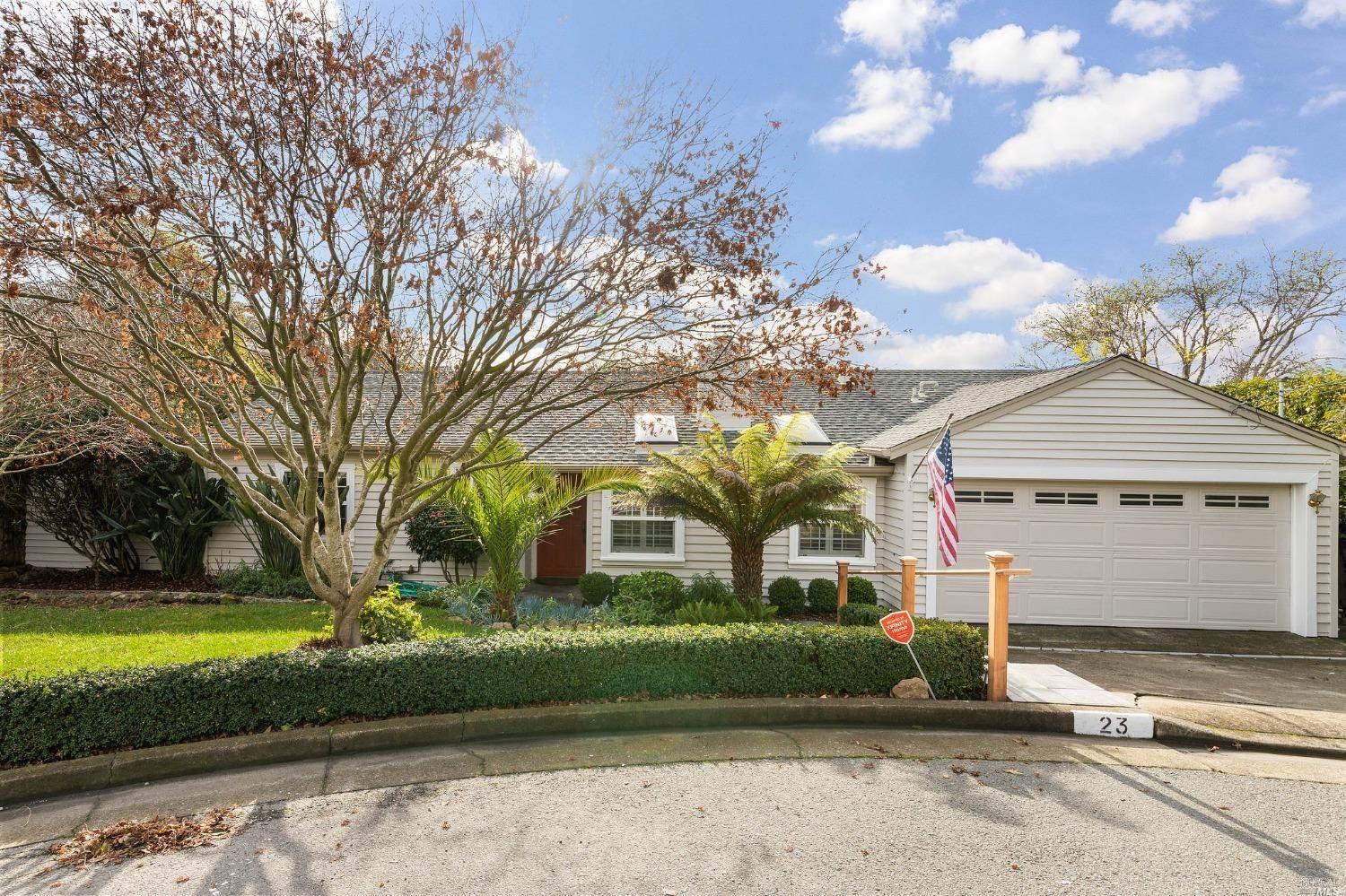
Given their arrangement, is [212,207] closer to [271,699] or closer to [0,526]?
[271,699]

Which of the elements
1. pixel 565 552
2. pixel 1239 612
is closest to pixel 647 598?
pixel 565 552

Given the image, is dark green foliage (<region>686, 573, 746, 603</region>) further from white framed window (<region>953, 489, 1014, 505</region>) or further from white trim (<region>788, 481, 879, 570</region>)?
white framed window (<region>953, 489, 1014, 505</region>)

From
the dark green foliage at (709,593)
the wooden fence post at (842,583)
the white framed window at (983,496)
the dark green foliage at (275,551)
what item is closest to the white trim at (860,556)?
the white framed window at (983,496)

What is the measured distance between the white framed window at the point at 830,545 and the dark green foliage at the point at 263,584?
8095mm

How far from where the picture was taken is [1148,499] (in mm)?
11375

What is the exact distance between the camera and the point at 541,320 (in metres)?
7.12

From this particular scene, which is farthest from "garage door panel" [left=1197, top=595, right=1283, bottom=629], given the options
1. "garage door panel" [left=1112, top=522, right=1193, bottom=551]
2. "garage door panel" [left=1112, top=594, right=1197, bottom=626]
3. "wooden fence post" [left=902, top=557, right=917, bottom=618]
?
"wooden fence post" [left=902, top=557, right=917, bottom=618]

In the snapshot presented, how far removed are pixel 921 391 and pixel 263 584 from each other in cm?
1382

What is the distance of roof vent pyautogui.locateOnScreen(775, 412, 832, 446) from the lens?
1062 centimetres

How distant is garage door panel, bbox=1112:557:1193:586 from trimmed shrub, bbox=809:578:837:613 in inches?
170

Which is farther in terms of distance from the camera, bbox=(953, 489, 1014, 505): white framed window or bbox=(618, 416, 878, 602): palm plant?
bbox=(953, 489, 1014, 505): white framed window

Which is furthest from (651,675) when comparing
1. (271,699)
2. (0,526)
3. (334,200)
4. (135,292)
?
(0,526)

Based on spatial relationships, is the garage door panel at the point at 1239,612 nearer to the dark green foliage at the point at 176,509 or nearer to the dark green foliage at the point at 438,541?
the dark green foliage at the point at 438,541

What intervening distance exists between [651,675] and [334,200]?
4.85m
